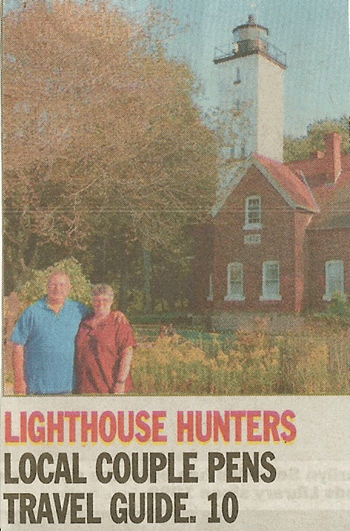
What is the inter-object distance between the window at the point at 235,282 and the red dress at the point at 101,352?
2.47 feet

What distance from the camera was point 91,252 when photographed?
15.4 ft

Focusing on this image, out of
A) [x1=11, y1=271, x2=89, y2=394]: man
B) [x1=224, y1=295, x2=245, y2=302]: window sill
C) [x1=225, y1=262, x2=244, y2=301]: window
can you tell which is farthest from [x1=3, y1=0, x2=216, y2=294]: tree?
[x1=224, y1=295, x2=245, y2=302]: window sill

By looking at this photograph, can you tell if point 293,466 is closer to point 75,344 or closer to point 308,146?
point 75,344

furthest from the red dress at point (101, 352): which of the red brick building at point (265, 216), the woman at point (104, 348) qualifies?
the red brick building at point (265, 216)

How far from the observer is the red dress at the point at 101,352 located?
462 cm

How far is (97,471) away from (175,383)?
30.5 inches

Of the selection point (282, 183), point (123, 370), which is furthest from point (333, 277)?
point (123, 370)

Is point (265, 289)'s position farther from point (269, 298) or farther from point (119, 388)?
point (119, 388)

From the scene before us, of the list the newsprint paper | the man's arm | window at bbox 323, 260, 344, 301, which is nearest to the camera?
the newsprint paper

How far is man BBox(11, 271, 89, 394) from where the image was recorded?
15.1 ft

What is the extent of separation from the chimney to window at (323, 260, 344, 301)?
0.59 metres

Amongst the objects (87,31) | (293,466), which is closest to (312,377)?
(293,466)

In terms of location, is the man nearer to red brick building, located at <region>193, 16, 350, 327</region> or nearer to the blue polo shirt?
the blue polo shirt

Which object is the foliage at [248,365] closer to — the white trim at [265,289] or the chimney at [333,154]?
the white trim at [265,289]
